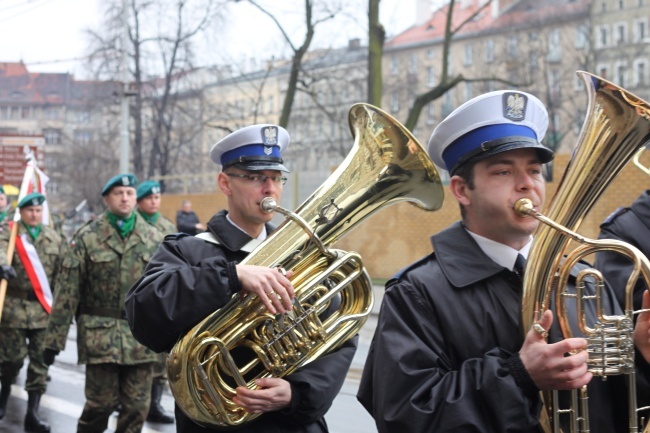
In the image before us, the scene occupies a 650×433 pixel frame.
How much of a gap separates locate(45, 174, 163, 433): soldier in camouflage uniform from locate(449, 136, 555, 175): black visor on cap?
3.62 metres

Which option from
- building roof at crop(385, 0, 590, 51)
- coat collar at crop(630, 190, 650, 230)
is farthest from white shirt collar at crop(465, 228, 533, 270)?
building roof at crop(385, 0, 590, 51)

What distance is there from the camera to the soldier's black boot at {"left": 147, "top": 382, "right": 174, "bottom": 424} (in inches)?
295

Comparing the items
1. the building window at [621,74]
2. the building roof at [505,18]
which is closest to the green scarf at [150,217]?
the building roof at [505,18]

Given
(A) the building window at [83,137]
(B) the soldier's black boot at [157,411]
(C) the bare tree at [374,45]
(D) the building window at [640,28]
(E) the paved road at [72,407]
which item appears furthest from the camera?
(D) the building window at [640,28]

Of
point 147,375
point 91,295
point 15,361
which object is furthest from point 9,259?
point 147,375

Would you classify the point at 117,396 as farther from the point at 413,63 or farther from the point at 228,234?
the point at 413,63

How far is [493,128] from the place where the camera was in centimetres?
267

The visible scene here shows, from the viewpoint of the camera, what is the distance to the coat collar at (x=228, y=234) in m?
3.62

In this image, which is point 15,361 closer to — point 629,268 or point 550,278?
point 629,268

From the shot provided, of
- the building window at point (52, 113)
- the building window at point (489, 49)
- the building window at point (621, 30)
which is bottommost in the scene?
the building window at point (52, 113)

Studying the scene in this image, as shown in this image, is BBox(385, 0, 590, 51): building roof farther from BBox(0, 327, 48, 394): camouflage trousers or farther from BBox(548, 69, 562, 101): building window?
BBox(0, 327, 48, 394): camouflage trousers

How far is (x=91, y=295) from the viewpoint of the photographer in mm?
6156

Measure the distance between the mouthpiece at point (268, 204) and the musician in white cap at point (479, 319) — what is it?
93 centimetres

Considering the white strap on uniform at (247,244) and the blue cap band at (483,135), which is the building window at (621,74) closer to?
the white strap on uniform at (247,244)
